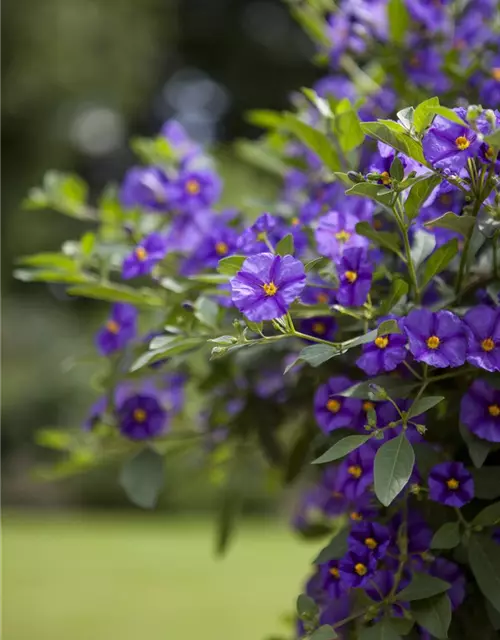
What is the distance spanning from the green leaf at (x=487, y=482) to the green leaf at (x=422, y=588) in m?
0.09

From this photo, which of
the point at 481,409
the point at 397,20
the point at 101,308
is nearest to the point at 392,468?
the point at 481,409

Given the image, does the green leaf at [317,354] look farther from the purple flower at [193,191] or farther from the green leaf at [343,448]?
the purple flower at [193,191]

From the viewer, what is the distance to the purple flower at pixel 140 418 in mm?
1041

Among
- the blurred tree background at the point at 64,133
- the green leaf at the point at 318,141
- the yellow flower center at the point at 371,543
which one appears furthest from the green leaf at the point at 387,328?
the blurred tree background at the point at 64,133

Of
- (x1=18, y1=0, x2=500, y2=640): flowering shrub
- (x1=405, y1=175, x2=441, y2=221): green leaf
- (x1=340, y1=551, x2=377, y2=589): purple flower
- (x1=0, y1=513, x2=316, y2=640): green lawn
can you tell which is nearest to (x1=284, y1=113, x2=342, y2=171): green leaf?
(x1=18, y1=0, x2=500, y2=640): flowering shrub

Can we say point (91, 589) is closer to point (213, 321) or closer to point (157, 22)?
point (213, 321)

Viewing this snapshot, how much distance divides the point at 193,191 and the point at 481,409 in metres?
0.51

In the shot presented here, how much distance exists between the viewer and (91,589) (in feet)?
9.71

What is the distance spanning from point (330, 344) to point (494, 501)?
0.25m

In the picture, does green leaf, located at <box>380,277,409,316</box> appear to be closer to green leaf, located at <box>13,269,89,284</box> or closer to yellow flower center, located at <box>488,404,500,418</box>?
yellow flower center, located at <box>488,404,500,418</box>

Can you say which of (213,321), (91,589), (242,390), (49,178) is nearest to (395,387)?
(213,321)

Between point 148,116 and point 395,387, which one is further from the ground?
point 395,387

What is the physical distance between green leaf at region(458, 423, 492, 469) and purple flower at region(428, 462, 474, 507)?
18 millimetres

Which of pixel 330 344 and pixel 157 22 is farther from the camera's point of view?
pixel 157 22
